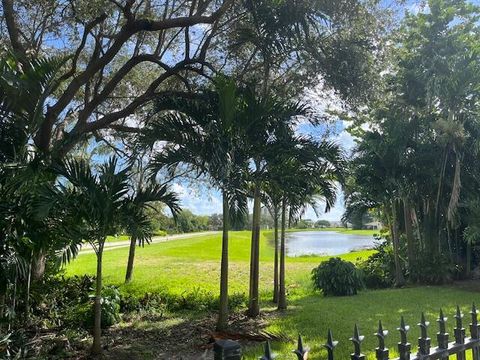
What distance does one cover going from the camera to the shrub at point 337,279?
11188 mm

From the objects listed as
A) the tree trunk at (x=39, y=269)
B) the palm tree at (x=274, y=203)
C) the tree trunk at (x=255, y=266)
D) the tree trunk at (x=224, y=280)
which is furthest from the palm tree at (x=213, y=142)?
the tree trunk at (x=39, y=269)

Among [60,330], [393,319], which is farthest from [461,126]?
[60,330]

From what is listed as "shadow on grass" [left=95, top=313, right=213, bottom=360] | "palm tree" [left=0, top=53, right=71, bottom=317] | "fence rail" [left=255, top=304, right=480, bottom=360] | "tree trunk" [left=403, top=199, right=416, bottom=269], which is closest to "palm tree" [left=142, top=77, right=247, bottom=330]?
"shadow on grass" [left=95, top=313, right=213, bottom=360]

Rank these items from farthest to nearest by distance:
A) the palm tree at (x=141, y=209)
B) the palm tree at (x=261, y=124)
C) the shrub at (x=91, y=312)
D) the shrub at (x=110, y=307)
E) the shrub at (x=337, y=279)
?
the shrub at (x=337, y=279), the shrub at (x=110, y=307), the shrub at (x=91, y=312), the palm tree at (x=261, y=124), the palm tree at (x=141, y=209)

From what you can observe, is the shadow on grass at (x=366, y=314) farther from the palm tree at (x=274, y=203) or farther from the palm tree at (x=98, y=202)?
the palm tree at (x=98, y=202)

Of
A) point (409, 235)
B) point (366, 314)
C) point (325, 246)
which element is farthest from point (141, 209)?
point (325, 246)

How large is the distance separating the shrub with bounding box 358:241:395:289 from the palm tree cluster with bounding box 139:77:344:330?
22.1 ft

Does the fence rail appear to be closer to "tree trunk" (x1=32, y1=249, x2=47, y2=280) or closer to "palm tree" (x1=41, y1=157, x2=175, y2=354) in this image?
"palm tree" (x1=41, y1=157, x2=175, y2=354)

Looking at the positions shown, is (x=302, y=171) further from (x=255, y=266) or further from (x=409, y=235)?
(x=409, y=235)

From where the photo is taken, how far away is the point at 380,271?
46.3ft

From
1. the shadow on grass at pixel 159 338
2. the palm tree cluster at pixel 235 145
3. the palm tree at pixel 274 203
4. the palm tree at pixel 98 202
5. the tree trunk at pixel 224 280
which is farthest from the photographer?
the palm tree at pixel 274 203

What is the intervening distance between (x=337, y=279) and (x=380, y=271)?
11.7 feet

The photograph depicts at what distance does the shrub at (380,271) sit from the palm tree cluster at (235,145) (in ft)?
22.1

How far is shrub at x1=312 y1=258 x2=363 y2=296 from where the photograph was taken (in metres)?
11.2
